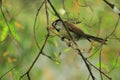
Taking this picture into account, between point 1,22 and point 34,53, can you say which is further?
point 34,53

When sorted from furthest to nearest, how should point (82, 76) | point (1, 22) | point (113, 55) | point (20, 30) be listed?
1. point (82, 76)
2. point (20, 30)
3. point (113, 55)
4. point (1, 22)

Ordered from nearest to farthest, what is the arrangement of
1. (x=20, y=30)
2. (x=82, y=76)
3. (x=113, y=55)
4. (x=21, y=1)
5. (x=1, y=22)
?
(x=1, y=22), (x=113, y=55), (x=20, y=30), (x=21, y=1), (x=82, y=76)

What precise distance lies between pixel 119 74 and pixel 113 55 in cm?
91

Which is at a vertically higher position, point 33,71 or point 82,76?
point 33,71

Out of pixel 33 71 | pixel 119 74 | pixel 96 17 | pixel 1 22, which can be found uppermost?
pixel 1 22

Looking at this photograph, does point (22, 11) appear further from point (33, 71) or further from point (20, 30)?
point (33, 71)

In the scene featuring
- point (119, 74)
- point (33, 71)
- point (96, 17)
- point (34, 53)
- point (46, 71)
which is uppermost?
point (96, 17)

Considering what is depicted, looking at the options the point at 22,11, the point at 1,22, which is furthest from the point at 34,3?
the point at 1,22

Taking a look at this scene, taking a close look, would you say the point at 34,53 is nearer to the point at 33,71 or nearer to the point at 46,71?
the point at 33,71

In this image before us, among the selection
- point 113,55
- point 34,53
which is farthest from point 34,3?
point 113,55

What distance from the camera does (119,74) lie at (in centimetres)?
480

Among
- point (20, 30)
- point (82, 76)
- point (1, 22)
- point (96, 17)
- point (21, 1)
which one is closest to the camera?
point (1, 22)

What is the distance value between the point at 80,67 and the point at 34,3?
105 cm

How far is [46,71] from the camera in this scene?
15.8 ft
